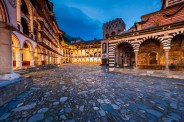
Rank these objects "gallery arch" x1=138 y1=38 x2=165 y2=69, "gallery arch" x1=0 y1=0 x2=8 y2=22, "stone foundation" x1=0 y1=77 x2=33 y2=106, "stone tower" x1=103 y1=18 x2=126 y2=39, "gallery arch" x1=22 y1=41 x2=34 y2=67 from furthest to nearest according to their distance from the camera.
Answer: "stone tower" x1=103 y1=18 x2=126 y2=39 → "gallery arch" x1=138 y1=38 x2=165 y2=69 → "gallery arch" x1=22 y1=41 x2=34 y2=67 → "gallery arch" x1=0 y1=0 x2=8 y2=22 → "stone foundation" x1=0 y1=77 x2=33 y2=106

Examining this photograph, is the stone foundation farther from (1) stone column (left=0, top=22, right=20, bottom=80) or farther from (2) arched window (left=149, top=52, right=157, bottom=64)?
(2) arched window (left=149, top=52, right=157, bottom=64)

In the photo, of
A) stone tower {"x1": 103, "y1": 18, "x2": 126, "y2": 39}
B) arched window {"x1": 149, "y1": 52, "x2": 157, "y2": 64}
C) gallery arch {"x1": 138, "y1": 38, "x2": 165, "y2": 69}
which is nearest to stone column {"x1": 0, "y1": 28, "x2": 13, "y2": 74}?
gallery arch {"x1": 138, "y1": 38, "x2": 165, "y2": 69}

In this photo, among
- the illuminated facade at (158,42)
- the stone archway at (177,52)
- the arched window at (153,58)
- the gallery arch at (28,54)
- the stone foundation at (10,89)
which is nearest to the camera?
the stone foundation at (10,89)

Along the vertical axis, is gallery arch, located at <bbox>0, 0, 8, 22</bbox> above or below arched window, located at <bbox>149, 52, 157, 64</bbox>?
above

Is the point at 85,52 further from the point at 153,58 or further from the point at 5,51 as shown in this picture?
the point at 5,51

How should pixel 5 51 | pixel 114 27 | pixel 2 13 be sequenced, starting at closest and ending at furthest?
1. pixel 5 51
2. pixel 2 13
3. pixel 114 27

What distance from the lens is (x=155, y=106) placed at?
3213 millimetres

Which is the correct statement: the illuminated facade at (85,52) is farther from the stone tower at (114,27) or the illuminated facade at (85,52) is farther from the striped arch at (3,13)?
the striped arch at (3,13)

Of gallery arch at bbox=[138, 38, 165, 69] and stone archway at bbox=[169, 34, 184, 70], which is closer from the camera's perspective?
stone archway at bbox=[169, 34, 184, 70]

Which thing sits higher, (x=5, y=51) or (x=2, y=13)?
(x=2, y=13)

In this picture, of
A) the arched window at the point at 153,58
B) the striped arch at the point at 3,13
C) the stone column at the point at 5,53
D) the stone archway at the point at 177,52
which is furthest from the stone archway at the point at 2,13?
the arched window at the point at 153,58

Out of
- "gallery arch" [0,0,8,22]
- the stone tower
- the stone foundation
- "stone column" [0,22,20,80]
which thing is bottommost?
the stone foundation

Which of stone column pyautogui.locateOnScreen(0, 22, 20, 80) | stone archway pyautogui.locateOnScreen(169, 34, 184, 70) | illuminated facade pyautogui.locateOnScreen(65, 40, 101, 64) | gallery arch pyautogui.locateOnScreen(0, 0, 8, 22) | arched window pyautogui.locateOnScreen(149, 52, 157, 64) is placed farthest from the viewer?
illuminated facade pyautogui.locateOnScreen(65, 40, 101, 64)

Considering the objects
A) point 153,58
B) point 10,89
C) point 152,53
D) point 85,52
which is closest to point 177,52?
point 152,53
